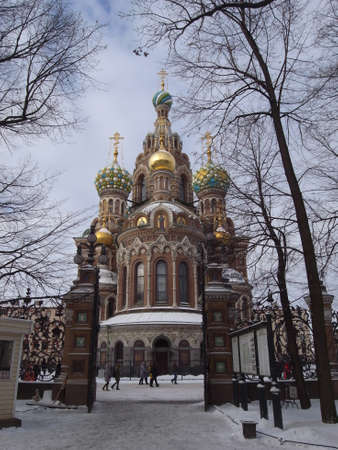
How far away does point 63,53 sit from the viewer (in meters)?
7.90

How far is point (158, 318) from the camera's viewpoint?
26.0 meters

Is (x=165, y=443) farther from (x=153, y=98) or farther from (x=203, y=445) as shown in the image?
(x=153, y=98)

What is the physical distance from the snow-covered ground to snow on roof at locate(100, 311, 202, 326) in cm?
1453

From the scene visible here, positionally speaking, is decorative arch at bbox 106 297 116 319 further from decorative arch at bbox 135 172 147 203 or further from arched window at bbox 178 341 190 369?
decorative arch at bbox 135 172 147 203

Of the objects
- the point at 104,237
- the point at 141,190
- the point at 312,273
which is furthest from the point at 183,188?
the point at 312,273

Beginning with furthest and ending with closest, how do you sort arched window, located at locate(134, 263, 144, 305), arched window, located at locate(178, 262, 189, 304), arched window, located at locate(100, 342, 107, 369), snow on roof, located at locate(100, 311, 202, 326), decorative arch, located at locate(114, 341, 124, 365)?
arched window, located at locate(134, 263, 144, 305) → arched window, located at locate(178, 262, 189, 304) → arched window, located at locate(100, 342, 107, 369) → decorative arch, located at locate(114, 341, 124, 365) → snow on roof, located at locate(100, 311, 202, 326)

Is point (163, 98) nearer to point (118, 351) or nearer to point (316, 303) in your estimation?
point (118, 351)

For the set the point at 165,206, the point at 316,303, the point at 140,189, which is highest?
the point at 140,189

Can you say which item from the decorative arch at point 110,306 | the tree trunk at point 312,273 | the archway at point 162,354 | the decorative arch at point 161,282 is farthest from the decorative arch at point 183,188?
the tree trunk at point 312,273

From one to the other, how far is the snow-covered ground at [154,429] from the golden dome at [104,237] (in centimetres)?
2627

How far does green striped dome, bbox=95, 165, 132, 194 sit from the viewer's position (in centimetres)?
4241

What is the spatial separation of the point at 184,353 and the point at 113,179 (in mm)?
23424

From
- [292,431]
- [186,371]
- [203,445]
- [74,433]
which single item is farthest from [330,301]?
[186,371]

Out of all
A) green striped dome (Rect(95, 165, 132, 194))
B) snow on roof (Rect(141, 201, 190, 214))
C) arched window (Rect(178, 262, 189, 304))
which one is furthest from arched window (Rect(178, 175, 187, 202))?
arched window (Rect(178, 262, 189, 304))
